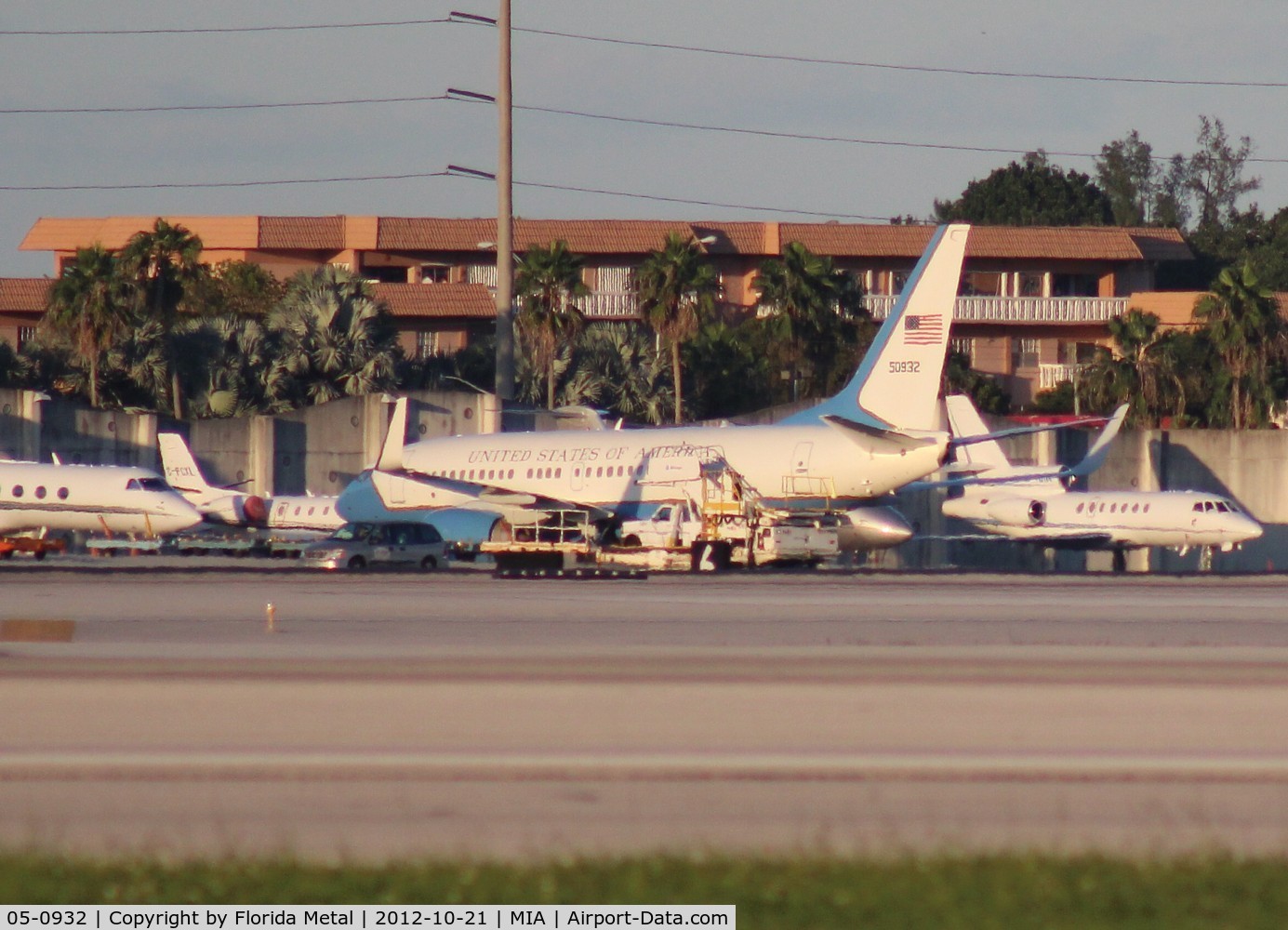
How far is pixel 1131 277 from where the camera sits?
8681cm

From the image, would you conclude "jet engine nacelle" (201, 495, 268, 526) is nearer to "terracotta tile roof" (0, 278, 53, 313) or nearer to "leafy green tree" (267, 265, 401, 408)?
"leafy green tree" (267, 265, 401, 408)

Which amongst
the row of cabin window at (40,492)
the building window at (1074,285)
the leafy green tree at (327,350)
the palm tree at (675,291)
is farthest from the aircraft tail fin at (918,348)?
the building window at (1074,285)

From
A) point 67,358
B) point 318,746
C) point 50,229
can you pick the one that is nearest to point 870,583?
point 318,746

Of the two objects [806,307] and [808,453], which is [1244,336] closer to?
[806,307]

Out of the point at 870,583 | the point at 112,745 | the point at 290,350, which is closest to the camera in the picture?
the point at 112,745

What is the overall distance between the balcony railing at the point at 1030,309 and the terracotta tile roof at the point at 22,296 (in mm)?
38918

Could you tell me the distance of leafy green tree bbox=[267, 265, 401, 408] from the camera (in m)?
60.2

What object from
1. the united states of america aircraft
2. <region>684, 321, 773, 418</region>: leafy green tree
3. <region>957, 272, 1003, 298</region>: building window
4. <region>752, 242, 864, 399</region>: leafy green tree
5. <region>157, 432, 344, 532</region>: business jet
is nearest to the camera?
the united states of america aircraft

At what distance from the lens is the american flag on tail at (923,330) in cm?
3616

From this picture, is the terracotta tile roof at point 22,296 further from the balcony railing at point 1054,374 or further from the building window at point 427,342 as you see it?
the balcony railing at point 1054,374

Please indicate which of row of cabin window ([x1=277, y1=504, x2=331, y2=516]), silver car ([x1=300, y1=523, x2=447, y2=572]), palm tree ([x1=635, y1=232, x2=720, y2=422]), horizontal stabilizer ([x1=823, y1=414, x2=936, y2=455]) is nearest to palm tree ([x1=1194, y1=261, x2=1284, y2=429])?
palm tree ([x1=635, y1=232, x2=720, y2=422])

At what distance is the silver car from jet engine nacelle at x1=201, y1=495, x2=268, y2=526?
7.49 m

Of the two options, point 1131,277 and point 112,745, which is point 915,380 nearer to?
point 112,745

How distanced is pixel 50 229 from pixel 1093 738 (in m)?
81.4
